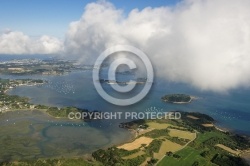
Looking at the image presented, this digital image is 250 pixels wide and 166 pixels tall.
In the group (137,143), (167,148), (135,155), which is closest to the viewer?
(135,155)

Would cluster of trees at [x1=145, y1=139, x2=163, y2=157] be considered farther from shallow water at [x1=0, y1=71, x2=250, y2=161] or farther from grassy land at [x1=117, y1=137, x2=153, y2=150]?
shallow water at [x1=0, y1=71, x2=250, y2=161]

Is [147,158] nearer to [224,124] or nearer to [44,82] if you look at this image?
[224,124]

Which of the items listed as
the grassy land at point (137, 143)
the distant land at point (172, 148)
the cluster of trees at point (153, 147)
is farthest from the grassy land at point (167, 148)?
the grassy land at point (137, 143)

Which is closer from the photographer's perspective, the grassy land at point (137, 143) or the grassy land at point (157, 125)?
the grassy land at point (137, 143)

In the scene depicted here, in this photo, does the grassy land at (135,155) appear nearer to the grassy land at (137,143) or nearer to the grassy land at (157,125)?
the grassy land at (137,143)

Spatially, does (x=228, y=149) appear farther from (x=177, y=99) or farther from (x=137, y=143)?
(x=177, y=99)

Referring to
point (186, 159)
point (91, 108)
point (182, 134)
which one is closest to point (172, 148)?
point (186, 159)

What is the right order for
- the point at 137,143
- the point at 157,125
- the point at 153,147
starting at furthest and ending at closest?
the point at 157,125
the point at 137,143
the point at 153,147

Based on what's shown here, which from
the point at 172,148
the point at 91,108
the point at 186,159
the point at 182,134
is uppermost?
the point at 91,108

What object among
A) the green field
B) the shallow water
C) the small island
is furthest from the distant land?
the small island

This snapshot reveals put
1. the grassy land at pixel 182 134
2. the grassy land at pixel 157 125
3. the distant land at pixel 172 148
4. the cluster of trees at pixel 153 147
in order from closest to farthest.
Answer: the distant land at pixel 172 148 → the cluster of trees at pixel 153 147 → the grassy land at pixel 182 134 → the grassy land at pixel 157 125

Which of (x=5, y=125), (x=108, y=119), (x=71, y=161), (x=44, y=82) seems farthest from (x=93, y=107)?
(x=44, y=82)

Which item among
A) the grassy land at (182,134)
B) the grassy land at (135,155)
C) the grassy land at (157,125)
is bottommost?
the grassy land at (135,155)
